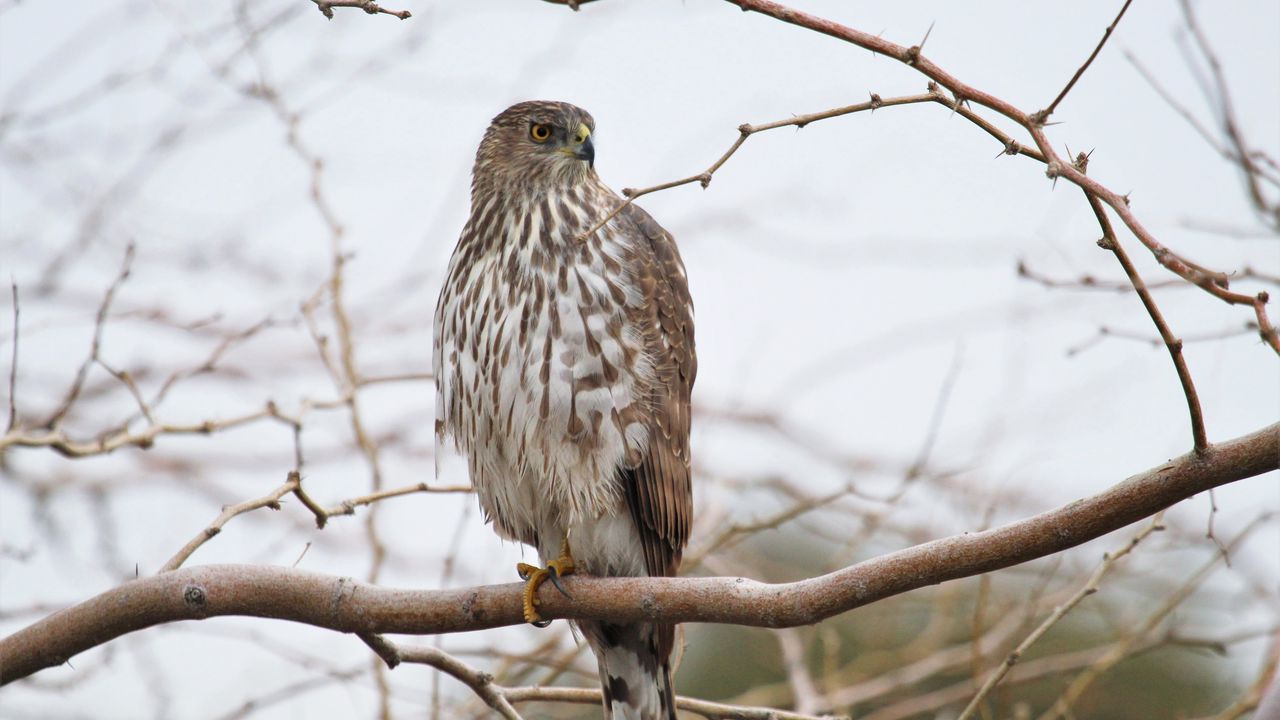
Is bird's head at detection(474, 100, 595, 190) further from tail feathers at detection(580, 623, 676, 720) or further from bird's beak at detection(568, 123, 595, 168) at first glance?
tail feathers at detection(580, 623, 676, 720)

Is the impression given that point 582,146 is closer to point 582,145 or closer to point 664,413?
point 582,145

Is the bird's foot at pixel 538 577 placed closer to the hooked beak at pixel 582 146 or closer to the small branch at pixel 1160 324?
the hooked beak at pixel 582 146

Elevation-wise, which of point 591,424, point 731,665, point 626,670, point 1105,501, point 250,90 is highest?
point 250,90

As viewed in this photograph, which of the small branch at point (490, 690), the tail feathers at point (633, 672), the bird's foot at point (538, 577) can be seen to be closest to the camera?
the small branch at point (490, 690)

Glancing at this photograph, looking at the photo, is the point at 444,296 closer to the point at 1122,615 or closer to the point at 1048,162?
the point at 1048,162

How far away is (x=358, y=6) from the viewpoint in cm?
294

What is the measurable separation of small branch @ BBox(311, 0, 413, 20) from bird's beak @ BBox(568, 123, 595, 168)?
1.89 metres

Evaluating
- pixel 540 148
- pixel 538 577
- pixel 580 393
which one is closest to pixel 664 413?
pixel 580 393

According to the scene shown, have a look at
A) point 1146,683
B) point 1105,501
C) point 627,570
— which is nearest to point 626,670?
point 627,570

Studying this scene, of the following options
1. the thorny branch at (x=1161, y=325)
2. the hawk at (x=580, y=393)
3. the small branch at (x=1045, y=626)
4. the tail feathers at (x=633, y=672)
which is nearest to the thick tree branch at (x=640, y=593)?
the thorny branch at (x=1161, y=325)

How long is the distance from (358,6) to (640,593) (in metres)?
1.63

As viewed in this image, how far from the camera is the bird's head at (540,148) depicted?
4797mm

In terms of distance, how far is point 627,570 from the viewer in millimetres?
4406

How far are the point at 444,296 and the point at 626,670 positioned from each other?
146 centimetres
